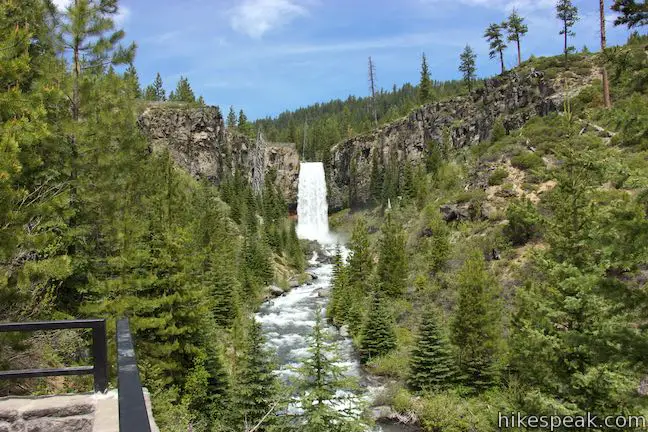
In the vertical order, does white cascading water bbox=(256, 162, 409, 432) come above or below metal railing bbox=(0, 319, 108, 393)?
below

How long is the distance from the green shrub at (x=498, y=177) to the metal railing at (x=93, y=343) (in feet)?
117

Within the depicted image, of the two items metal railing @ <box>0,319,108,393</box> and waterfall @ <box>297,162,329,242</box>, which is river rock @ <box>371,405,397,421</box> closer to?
metal railing @ <box>0,319,108,393</box>

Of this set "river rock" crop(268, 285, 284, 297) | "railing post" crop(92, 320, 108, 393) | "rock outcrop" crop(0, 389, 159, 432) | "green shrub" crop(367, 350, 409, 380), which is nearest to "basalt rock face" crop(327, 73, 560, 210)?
"river rock" crop(268, 285, 284, 297)

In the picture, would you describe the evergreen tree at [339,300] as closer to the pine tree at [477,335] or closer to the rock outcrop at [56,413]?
the pine tree at [477,335]

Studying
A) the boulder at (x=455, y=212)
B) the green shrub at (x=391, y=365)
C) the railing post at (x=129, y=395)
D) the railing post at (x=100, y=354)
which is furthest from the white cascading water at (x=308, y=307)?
the boulder at (x=455, y=212)

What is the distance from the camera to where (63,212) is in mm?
13016

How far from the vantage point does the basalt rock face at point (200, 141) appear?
80375mm

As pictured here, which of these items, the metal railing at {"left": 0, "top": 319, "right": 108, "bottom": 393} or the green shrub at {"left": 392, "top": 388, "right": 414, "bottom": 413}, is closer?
the metal railing at {"left": 0, "top": 319, "right": 108, "bottom": 393}

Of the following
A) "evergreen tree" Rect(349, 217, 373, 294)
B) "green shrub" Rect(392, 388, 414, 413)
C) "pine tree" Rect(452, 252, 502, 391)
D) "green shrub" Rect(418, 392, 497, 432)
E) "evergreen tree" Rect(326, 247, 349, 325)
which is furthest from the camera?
"evergreen tree" Rect(349, 217, 373, 294)

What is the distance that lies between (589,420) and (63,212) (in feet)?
47.0

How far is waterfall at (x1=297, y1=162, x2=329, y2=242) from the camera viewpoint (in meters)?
96.4

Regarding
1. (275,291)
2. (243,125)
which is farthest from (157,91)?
(275,291)

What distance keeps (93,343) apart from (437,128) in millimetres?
86028

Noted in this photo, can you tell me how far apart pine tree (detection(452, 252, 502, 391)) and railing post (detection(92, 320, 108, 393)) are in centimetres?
1909
